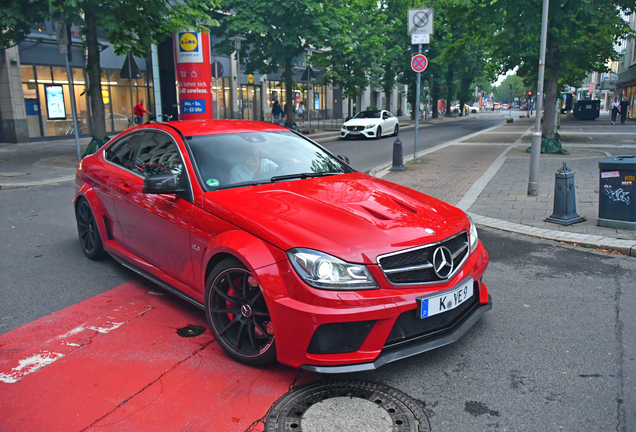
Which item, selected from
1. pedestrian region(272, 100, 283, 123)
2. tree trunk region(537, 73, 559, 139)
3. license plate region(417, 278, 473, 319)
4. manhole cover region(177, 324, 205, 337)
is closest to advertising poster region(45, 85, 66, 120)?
pedestrian region(272, 100, 283, 123)

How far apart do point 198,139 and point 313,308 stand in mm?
2098

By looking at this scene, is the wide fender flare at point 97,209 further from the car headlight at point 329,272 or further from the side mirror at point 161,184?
the car headlight at point 329,272

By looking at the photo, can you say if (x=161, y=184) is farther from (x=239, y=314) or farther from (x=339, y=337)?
(x=339, y=337)

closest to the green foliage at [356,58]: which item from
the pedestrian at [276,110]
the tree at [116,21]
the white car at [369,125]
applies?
the pedestrian at [276,110]

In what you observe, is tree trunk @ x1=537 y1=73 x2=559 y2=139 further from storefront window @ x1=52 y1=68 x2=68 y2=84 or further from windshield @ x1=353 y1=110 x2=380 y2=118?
storefront window @ x1=52 y1=68 x2=68 y2=84

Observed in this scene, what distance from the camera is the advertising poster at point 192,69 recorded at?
711 inches

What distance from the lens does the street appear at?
287cm

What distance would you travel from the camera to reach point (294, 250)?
3.06m

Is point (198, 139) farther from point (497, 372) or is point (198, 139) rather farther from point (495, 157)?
point (495, 157)

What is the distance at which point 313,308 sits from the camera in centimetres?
294

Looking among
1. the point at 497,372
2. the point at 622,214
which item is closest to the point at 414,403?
the point at 497,372

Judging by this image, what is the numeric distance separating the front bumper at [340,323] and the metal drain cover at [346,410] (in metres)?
0.17

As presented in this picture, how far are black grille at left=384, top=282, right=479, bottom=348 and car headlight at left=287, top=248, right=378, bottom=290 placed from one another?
29 cm

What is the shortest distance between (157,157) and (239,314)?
1.91 meters
